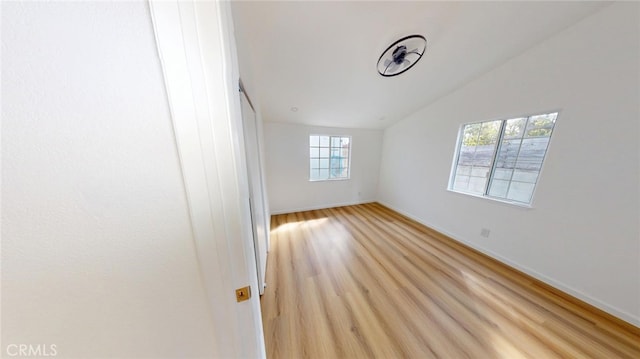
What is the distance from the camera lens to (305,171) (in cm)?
336

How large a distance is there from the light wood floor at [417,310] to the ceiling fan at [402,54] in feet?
7.23

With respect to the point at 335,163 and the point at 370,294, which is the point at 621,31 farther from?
the point at 335,163

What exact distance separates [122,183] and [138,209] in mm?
65

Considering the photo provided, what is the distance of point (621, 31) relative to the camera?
52.1 inches

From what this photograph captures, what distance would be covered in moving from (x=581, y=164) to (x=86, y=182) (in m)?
3.12

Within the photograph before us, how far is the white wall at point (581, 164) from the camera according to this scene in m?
1.34

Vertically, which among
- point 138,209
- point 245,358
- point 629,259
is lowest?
point 629,259

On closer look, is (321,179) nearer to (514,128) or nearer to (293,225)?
(293,225)

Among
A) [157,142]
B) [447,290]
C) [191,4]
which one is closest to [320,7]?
[191,4]

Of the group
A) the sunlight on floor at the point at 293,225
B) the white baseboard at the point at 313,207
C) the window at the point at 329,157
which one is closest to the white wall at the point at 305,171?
the white baseboard at the point at 313,207

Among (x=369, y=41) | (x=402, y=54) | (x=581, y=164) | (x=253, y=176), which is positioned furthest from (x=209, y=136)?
(x=581, y=164)

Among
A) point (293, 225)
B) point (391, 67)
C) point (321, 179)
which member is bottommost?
point (293, 225)

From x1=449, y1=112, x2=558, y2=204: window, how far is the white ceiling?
732mm

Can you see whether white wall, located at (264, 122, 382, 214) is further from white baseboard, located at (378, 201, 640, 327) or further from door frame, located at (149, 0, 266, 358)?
door frame, located at (149, 0, 266, 358)
